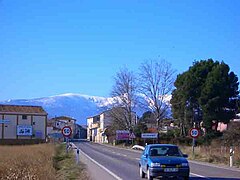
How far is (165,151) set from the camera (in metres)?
19.9

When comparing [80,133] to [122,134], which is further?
[80,133]

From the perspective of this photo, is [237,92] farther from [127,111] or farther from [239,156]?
[239,156]

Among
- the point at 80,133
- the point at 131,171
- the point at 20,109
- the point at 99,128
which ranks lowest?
the point at 131,171

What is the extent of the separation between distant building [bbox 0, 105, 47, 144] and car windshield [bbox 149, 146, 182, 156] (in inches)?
3016

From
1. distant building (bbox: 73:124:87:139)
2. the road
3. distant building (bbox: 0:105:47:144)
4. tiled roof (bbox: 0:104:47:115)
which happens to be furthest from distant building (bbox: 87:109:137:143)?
the road

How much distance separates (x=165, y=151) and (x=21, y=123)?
81.8 metres

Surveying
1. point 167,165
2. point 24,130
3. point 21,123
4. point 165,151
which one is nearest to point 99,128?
point 21,123

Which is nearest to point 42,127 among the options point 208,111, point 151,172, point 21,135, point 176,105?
point 21,135

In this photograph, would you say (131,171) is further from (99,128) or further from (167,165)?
(99,128)

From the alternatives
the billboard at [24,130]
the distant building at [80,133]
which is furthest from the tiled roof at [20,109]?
the distant building at [80,133]

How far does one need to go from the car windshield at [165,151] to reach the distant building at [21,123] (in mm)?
76612

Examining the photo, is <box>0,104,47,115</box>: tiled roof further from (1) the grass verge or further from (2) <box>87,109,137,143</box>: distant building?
(1) the grass verge

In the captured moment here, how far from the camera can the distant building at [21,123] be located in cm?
9594

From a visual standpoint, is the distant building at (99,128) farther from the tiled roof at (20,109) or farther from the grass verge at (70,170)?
the grass verge at (70,170)
